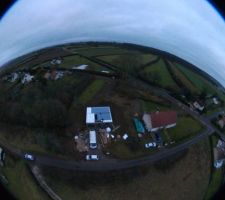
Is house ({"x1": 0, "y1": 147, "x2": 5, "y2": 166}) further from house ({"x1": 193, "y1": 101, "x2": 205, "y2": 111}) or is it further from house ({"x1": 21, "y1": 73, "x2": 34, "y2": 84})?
house ({"x1": 193, "y1": 101, "x2": 205, "y2": 111})

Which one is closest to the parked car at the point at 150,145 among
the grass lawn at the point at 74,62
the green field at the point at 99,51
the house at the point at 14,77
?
the grass lawn at the point at 74,62

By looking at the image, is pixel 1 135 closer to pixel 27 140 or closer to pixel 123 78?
pixel 27 140

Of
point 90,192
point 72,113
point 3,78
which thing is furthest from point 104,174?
point 3,78

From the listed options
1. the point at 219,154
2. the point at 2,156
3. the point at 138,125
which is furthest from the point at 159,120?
the point at 2,156

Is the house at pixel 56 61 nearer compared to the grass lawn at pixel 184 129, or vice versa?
the grass lawn at pixel 184 129

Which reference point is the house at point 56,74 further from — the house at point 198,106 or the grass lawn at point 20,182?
the house at point 198,106

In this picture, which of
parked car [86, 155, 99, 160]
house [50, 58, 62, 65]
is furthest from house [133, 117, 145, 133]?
house [50, 58, 62, 65]
